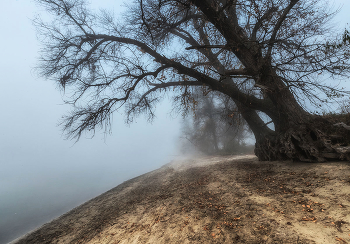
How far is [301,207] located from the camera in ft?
10.7

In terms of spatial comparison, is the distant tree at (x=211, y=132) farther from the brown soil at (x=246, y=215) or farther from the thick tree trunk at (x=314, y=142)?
the brown soil at (x=246, y=215)

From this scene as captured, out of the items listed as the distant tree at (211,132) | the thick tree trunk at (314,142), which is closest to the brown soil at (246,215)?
the thick tree trunk at (314,142)

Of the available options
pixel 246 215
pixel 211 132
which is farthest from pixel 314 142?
pixel 211 132

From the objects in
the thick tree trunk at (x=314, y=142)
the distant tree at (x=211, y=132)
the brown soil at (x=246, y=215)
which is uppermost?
the distant tree at (x=211, y=132)

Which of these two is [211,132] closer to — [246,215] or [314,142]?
[314,142]

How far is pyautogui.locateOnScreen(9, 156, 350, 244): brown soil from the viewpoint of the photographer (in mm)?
2727

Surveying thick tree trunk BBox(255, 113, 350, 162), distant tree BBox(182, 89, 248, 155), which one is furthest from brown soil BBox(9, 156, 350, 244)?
distant tree BBox(182, 89, 248, 155)

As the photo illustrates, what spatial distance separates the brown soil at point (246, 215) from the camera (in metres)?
2.73

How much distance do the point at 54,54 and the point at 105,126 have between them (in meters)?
3.70

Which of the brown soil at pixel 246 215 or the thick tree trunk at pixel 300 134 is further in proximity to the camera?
the thick tree trunk at pixel 300 134

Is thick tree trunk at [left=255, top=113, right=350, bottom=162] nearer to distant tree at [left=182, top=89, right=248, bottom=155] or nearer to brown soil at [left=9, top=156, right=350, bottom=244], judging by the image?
brown soil at [left=9, top=156, right=350, bottom=244]

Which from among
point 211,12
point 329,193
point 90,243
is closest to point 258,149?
point 329,193

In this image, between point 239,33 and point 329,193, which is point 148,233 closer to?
point 329,193

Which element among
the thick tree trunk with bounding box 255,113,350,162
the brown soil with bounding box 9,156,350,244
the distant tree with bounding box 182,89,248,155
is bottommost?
the brown soil with bounding box 9,156,350,244
